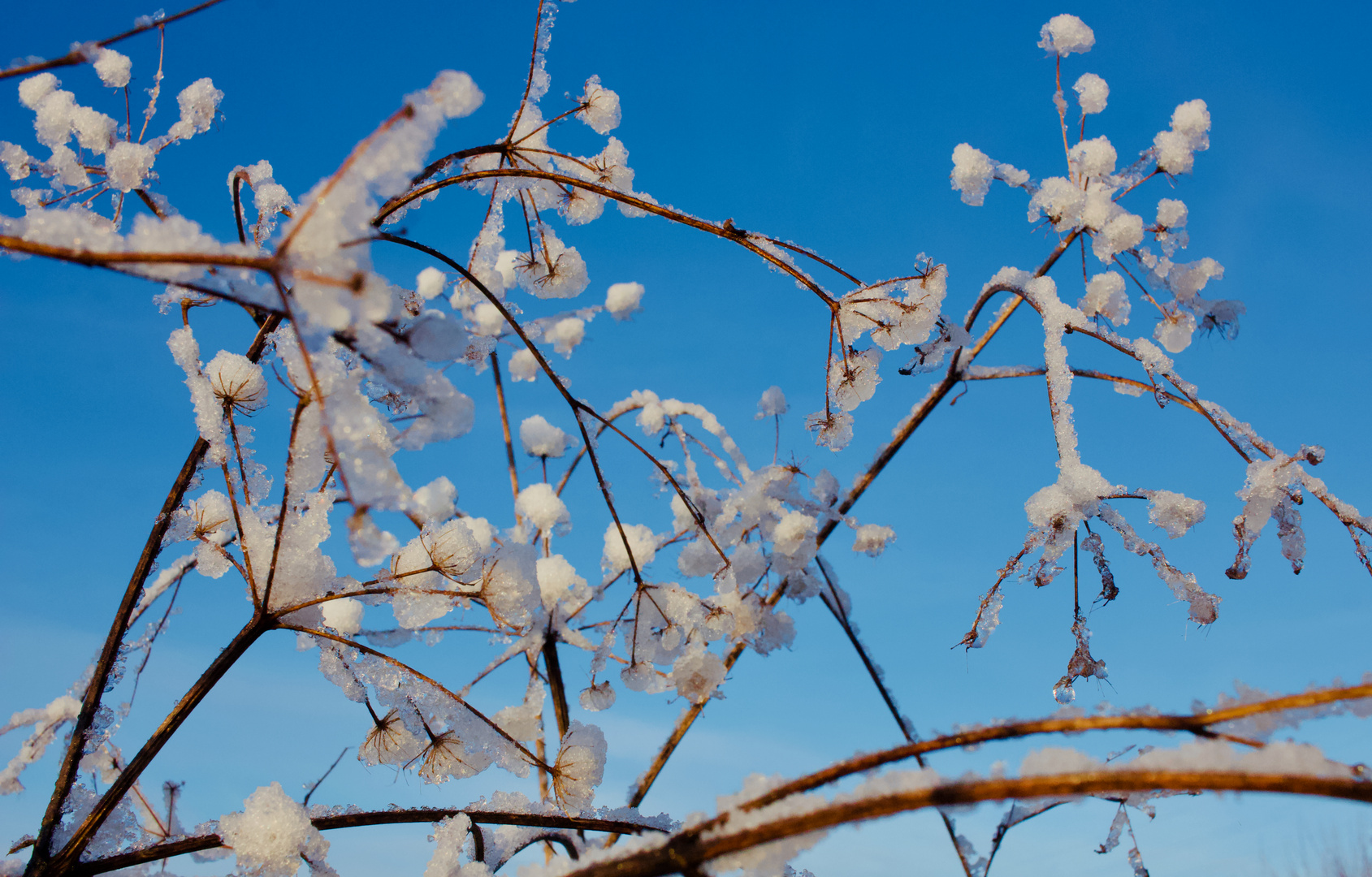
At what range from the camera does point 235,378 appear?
0.84 metres

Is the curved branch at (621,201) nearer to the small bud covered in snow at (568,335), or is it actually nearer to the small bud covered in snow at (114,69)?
the small bud covered in snow at (114,69)

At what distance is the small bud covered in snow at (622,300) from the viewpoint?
6.40 feet

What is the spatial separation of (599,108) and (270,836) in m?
0.99

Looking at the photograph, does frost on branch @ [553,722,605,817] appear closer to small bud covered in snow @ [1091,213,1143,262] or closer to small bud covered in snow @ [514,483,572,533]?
small bud covered in snow @ [514,483,572,533]

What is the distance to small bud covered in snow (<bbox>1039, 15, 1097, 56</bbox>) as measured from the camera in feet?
3.81

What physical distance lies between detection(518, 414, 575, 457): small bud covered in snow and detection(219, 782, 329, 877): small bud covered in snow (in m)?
1.15

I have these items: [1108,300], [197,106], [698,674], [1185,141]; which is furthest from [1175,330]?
[197,106]

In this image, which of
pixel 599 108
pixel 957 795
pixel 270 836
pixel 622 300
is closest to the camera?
pixel 957 795

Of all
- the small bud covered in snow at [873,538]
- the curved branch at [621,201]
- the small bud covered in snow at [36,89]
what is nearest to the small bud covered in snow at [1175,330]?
the small bud covered in snow at [873,538]

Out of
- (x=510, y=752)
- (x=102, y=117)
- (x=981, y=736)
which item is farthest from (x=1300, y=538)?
(x=102, y=117)

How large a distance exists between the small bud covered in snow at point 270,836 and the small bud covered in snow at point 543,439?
3.77 feet

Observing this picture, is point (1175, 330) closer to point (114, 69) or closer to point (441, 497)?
point (441, 497)

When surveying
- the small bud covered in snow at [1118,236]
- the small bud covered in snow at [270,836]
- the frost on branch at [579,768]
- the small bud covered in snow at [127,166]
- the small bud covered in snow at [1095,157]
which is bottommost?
the small bud covered in snow at [270,836]

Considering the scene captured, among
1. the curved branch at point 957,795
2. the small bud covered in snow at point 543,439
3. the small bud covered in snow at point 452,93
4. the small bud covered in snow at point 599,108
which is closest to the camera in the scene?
the curved branch at point 957,795
